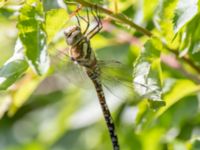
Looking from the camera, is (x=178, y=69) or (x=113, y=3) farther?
(x=178, y=69)

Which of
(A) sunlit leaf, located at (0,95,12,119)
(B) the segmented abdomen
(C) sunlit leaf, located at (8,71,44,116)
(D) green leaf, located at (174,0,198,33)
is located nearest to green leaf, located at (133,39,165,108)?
(D) green leaf, located at (174,0,198,33)

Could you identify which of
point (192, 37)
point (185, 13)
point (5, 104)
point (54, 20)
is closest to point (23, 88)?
point (5, 104)

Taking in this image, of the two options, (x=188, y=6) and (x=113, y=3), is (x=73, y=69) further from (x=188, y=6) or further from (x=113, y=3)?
(x=188, y=6)

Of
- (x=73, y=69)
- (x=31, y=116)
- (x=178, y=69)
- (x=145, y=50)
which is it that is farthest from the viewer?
(x=31, y=116)

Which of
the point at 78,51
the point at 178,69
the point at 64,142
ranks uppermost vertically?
the point at 78,51

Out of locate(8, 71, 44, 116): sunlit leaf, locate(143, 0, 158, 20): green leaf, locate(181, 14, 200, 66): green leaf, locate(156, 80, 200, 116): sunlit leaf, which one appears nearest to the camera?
locate(181, 14, 200, 66): green leaf

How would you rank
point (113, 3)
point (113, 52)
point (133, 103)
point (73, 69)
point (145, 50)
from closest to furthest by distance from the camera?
point (145, 50) < point (113, 3) < point (73, 69) < point (133, 103) < point (113, 52)

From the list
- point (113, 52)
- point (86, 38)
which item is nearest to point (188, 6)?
point (86, 38)

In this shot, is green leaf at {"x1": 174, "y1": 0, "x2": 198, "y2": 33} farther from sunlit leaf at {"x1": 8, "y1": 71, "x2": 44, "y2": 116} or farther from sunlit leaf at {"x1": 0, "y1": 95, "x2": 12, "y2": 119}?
sunlit leaf at {"x1": 0, "y1": 95, "x2": 12, "y2": 119}
